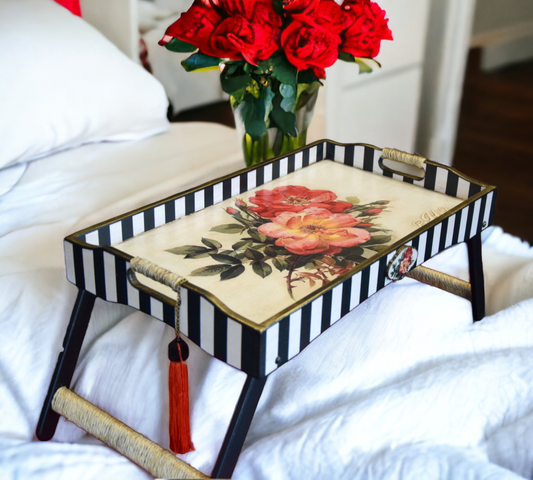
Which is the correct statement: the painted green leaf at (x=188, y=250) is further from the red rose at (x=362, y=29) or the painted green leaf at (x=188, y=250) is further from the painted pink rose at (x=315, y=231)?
the red rose at (x=362, y=29)

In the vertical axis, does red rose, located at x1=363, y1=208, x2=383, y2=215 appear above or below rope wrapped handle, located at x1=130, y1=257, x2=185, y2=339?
below

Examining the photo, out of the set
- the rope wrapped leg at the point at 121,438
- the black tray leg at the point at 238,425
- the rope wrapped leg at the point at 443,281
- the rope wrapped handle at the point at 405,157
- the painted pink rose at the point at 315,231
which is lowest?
the rope wrapped leg at the point at 121,438

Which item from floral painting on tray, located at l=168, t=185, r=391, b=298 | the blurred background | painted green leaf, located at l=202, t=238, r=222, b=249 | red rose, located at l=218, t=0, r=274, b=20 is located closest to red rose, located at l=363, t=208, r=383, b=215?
floral painting on tray, located at l=168, t=185, r=391, b=298

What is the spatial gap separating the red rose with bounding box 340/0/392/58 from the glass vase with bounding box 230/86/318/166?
0.10 meters

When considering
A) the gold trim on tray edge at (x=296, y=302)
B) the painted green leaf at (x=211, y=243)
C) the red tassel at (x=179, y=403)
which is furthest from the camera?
the painted green leaf at (x=211, y=243)

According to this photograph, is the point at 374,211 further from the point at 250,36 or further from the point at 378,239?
the point at 250,36

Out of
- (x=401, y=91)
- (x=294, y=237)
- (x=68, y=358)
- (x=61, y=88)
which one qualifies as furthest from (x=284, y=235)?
(x=401, y=91)

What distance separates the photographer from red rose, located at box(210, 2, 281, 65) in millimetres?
937

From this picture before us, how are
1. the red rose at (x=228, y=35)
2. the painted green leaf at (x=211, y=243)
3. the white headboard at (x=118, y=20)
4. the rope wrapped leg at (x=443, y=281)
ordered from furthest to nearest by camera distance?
the white headboard at (x=118, y=20) → the rope wrapped leg at (x=443, y=281) → the red rose at (x=228, y=35) → the painted green leaf at (x=211, y=243)

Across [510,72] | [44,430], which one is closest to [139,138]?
[44,430]

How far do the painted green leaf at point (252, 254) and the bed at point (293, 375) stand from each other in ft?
0.50

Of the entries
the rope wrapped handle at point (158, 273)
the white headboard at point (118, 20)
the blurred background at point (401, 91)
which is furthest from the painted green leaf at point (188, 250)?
the white headboard at point (118, 20)

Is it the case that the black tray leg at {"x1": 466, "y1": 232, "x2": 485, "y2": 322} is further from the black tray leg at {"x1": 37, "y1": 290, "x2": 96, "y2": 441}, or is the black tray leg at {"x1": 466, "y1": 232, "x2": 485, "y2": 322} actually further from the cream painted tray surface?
the black tray leg at {"x1": 37, "y1": 290, "x2": 96, "y2": 441}

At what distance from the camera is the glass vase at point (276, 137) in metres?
1.10
